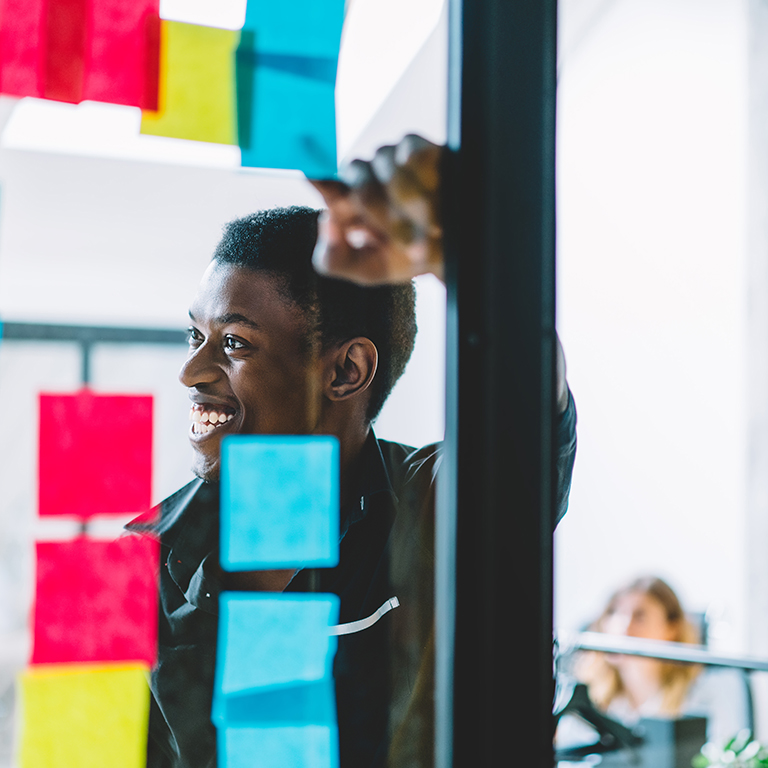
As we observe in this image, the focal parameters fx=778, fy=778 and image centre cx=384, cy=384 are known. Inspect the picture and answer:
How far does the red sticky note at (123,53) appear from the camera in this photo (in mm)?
354

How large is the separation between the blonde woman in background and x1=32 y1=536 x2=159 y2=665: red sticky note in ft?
7.34

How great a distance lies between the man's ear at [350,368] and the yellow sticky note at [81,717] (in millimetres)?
161

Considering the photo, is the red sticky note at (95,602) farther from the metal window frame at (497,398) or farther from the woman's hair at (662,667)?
the woman's hair at (662,667)

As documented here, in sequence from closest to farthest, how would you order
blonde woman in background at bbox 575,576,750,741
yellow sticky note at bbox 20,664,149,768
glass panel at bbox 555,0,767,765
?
yellow sticky note at bbox 20,664,149,768
blonde woman in background at bbox 575,576,750,741
glass panel at bbox 555,0,767,765

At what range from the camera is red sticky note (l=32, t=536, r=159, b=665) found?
1.09 feet

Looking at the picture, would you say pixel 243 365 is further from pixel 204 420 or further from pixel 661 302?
pixel 661 302

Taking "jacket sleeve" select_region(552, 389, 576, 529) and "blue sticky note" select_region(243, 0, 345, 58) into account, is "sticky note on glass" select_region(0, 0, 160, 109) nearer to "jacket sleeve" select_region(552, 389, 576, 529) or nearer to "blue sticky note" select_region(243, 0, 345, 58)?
"blue sticky note" select_region(243, 0, 345, 58)

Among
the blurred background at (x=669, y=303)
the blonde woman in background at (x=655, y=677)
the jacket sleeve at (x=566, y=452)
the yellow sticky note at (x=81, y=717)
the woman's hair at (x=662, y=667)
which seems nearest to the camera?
the yellow sticky note at (x=81, y=717)

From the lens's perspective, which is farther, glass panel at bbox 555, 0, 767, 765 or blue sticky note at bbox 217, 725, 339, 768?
glass panel at bbox 555, 0, 767, 765

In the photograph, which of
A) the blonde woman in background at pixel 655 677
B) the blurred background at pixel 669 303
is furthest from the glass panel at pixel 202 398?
the blonde woman in background at pixel 655 677

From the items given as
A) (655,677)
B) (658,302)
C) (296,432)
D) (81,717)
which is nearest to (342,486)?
(296,432)

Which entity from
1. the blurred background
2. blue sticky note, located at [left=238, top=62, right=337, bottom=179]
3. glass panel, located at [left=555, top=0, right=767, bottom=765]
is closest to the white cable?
blue sticky note, located at [left=238, top=62, right=337, bottom=179]

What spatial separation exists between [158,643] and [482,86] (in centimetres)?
31

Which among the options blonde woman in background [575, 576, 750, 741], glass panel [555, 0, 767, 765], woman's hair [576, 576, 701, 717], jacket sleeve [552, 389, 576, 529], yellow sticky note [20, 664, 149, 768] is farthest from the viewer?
glass panel [555, 0, 767, 765]
